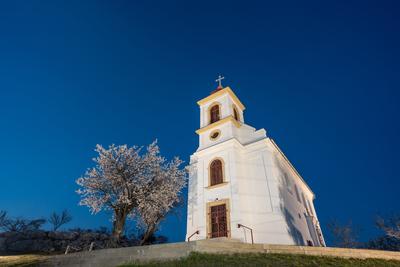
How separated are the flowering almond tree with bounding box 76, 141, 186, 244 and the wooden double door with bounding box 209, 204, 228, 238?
3.76 m

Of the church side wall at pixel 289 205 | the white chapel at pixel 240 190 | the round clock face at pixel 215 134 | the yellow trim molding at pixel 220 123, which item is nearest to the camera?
the white chapel at pixel 240 190

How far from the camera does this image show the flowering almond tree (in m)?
17.6

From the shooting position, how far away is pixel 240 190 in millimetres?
18031

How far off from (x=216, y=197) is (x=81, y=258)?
990 centimetres

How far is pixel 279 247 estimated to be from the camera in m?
11.2

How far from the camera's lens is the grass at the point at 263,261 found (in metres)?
9.42

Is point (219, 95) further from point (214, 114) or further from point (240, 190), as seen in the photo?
point (240, 190)

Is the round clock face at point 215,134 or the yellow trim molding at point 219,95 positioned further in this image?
the yellow trim molding at point 219,95

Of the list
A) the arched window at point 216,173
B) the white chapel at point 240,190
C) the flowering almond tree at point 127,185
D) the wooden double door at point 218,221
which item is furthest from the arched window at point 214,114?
the wooden double door at point 218,221

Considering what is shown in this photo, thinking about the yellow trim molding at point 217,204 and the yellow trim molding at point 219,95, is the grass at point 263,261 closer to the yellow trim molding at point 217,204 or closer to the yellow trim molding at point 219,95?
the yellow trim molding at point 217,204

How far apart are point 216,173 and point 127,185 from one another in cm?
733

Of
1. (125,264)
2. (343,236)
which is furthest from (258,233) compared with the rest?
(343,236)

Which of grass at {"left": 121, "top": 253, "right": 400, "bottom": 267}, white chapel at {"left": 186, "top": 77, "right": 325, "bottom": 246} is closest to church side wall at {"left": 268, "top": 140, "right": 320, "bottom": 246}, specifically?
white chapel at {"left": 186, "top": 77, "right": 325, "bottom": 246}

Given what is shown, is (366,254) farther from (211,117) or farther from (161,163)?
(211,117)
